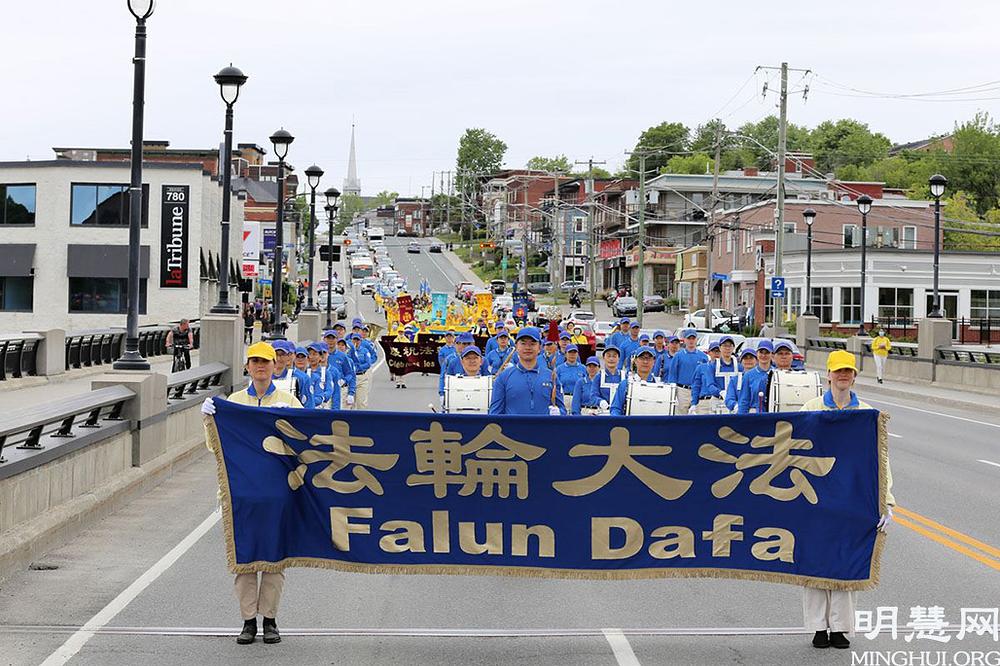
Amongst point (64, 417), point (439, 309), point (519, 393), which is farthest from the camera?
point (439, 309)

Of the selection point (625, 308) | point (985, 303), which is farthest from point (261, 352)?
point (625, 308)

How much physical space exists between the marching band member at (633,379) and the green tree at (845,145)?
124735 mm

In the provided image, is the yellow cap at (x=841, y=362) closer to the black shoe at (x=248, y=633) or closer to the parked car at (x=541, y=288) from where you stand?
the black shoe at (x=248, y=633)

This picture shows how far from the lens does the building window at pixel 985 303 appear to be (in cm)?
6562

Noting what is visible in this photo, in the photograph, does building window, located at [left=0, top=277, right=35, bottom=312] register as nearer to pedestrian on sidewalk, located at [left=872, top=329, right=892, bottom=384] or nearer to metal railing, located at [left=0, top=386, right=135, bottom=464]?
pedestrian on sidewalk, located at [left=872, top=329, right=892, bottom=384]

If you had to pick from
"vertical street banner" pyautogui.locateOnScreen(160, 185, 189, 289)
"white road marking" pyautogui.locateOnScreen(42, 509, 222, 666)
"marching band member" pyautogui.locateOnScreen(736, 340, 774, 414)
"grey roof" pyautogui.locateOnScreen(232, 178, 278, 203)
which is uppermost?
"grey roof" pyautogui.locateOnScreen(232, 178, 278, 203)

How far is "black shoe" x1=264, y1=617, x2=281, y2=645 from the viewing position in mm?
7570

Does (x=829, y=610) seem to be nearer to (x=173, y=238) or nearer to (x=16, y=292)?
(x=173, y=238)

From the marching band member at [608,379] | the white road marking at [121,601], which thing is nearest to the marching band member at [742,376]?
the marching band member at [608,379]

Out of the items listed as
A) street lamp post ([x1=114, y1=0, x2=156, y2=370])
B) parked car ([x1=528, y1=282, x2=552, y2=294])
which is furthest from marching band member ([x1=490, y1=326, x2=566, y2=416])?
parked car ([x1=528, y1=282, x2=552, y2=294])

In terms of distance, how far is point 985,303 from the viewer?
6581 centimetres

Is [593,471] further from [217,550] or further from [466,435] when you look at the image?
[217,550]

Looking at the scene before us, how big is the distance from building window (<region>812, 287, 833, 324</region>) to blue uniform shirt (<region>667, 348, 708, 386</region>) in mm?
47900

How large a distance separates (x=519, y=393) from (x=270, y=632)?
12.1ft
